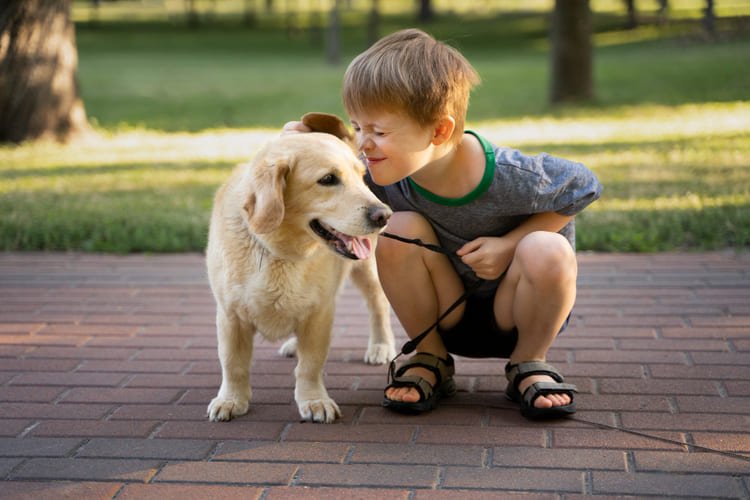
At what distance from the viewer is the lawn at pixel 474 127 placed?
263 inches

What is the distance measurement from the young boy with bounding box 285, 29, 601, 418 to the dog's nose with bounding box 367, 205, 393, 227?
225 mm

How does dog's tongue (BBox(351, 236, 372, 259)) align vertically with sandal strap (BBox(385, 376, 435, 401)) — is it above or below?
above

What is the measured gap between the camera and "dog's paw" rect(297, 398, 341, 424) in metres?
3.50

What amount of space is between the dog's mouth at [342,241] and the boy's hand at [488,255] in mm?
406

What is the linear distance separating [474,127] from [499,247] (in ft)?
30.1

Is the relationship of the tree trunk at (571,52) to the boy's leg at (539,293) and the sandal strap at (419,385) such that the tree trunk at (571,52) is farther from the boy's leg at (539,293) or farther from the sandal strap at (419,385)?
the sandal strap at (419,385)

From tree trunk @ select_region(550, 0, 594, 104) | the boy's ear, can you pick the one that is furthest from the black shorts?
tree trunk @ select_region(550, 0, 594, 104)

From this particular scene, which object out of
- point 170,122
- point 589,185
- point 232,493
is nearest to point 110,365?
point 232,493

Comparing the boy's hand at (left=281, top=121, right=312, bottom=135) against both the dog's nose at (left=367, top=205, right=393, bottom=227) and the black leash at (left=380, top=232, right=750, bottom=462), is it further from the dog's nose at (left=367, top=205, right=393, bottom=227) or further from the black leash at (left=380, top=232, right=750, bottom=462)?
the dog's nose at (left=367, top=205, right=393, bottom=227)

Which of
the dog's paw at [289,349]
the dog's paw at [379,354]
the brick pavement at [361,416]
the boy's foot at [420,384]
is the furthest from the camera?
the dog's paw at [289,349]

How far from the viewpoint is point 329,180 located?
334 centimetres

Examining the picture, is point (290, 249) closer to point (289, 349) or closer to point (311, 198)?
point (311, 198)

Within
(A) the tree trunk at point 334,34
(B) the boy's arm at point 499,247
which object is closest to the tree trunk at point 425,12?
(A) the tree trunk at point 334,34

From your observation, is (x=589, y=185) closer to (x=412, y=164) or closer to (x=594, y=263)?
(x=412, y=164)
